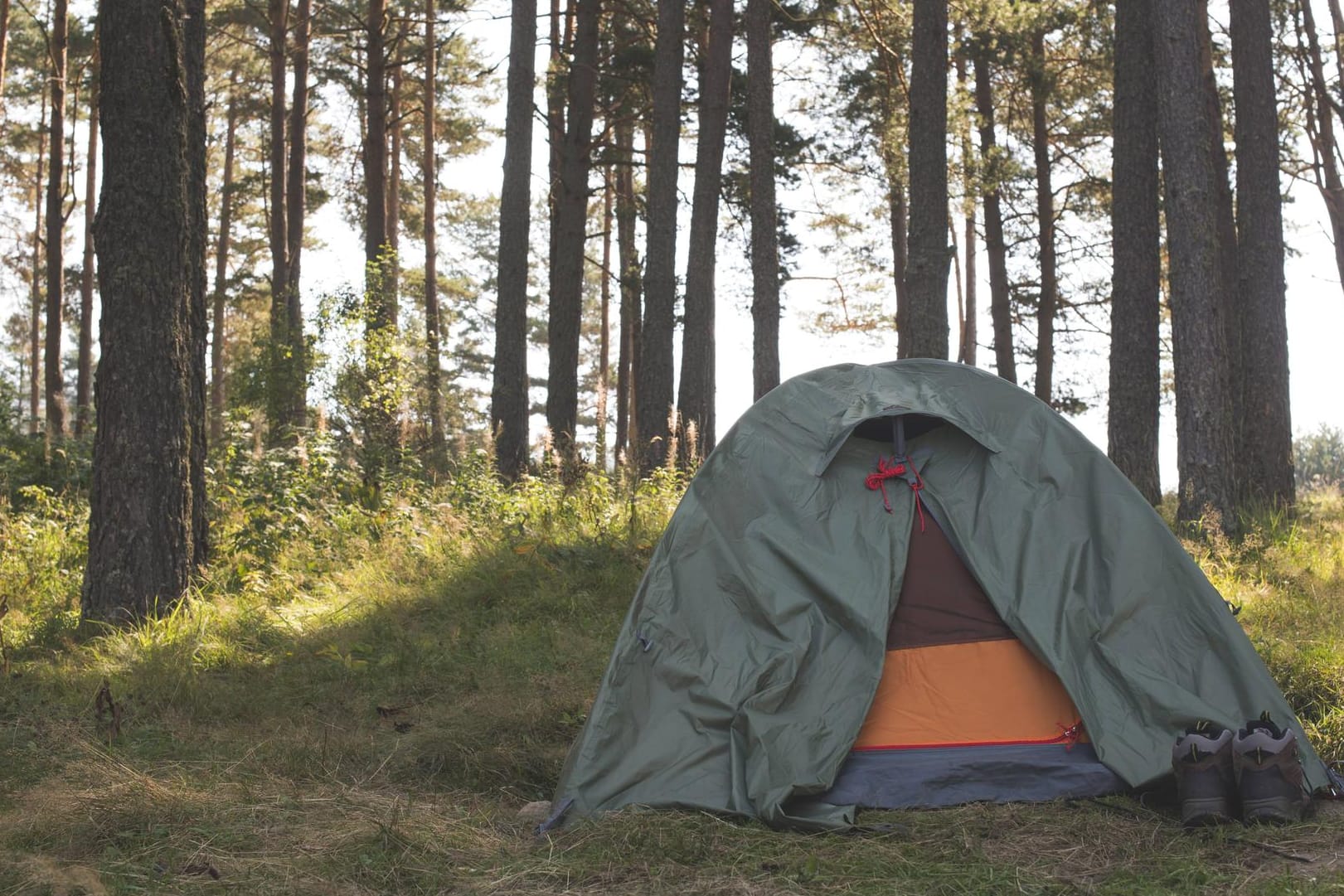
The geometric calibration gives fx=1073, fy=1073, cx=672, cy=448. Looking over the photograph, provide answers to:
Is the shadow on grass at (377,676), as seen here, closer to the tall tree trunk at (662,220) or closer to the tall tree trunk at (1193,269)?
the tall tree trunk at (1193,269)

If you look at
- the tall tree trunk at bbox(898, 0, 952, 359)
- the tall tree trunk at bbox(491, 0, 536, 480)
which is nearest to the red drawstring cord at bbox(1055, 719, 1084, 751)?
the tall tree trunk at bbox(898, 0, 952, 359)

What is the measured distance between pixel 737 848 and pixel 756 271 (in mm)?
9311

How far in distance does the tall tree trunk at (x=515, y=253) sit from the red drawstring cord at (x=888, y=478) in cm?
762

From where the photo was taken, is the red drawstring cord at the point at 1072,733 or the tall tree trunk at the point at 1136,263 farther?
the tall tree trunk at the point at 1136,263

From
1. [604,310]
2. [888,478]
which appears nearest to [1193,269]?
[888,478]

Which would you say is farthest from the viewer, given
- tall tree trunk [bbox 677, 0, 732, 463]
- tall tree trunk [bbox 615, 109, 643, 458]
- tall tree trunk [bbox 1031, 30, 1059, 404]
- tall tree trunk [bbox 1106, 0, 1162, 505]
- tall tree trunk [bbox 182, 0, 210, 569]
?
tall tree trunk [bbox 615, 109, 643, 458]

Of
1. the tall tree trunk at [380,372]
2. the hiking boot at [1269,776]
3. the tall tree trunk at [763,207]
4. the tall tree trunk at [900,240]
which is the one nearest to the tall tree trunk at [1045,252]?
the tall tree trunk at [900,240]

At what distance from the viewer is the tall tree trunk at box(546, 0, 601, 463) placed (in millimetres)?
13984

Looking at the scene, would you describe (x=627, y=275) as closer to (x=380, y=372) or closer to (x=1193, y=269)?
(x=380, y=372)

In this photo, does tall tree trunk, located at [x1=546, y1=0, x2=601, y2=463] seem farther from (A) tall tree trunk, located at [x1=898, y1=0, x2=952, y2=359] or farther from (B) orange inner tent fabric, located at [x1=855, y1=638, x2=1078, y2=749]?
(B) orange inner tent fabric, located at [x1=855, y1=638, x2=1078, y2=749]

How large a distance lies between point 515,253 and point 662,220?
1.78 meters

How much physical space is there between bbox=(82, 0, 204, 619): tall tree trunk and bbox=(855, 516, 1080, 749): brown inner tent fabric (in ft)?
14.5

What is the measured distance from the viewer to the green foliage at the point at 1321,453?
24578mm

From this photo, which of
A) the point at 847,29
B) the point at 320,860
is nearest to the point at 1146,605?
the point at 320,860
